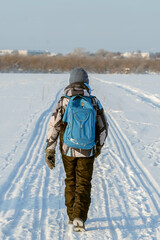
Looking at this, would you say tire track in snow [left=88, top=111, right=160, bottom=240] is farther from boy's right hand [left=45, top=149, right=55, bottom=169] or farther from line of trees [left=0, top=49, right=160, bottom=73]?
line of trees [left=0, top=49, right=160, bottom=73]

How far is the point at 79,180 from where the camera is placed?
3.42m

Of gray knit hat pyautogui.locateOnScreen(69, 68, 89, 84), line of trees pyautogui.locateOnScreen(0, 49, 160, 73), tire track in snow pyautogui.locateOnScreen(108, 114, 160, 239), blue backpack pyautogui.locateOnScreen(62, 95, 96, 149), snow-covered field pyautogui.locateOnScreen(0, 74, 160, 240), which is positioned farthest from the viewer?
line of trees pyautogui.locateOnScreen(0, 49, 160, 73)

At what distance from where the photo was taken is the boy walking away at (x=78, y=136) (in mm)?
3229

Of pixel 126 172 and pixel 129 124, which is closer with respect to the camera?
pixel 126 172

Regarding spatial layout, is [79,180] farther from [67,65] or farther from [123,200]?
[67,65]

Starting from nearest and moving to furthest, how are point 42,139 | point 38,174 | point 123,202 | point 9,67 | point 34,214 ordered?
→ 1. point 34,214
2. point 123,202
3. point 38,174
4. point 42,139
5. point 9,67

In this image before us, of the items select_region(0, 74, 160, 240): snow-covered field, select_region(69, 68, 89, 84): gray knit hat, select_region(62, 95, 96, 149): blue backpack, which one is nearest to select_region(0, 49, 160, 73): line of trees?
select_region(0, 74, 160, 240): snow-covered field

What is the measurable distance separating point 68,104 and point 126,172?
2.57 metres

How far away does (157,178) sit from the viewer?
5.32m

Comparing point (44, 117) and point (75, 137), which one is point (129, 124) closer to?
point (44, 117)

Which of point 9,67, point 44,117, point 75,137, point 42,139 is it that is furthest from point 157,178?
point 9,67

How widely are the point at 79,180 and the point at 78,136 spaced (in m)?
0.49

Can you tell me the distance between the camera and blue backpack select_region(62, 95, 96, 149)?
320 centimetres

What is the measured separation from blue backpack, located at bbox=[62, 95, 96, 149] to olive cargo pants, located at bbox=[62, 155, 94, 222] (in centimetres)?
18
